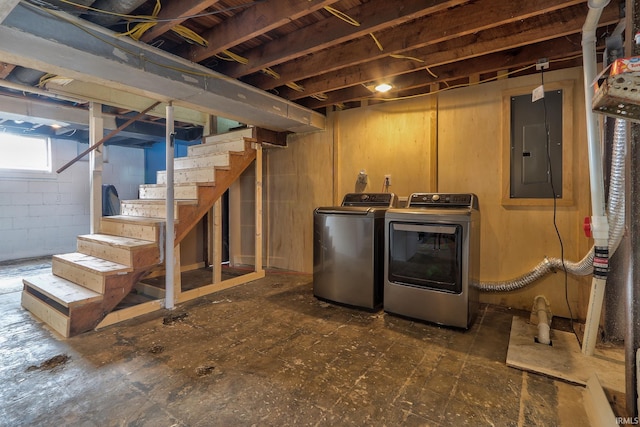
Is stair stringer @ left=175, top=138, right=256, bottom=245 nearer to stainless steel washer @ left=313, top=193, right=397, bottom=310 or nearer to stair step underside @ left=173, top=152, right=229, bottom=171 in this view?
stair step underside @ left=173, top=152, right=229, bottom=171

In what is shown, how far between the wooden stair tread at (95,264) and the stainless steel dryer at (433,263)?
2.24 m

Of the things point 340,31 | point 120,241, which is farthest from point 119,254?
point 340,31

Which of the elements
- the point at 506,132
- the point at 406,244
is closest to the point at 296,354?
the point at 406,244

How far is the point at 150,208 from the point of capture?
306 centimetres

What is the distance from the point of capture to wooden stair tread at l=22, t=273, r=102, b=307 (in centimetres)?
222

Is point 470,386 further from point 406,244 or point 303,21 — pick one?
point 303,21

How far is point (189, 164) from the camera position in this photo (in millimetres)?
3709

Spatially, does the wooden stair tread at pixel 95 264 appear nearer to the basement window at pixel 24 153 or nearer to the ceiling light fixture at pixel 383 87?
the ceiling light fixture at pixel 383 87

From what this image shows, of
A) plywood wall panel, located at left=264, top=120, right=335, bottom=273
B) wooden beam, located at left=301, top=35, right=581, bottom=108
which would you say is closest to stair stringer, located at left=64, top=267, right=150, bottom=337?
plywood wall panel, located at left=264, top=120, right=335, bottom=273

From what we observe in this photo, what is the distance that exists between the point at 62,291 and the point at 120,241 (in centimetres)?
56

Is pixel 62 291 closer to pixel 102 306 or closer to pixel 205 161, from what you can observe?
pixel 102 306

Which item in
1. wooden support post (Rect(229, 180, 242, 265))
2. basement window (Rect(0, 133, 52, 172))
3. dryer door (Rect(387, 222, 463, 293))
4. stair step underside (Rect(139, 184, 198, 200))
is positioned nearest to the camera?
dryer door (Rect(387, 222, 463, 293))

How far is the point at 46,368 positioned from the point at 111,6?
7.35ft

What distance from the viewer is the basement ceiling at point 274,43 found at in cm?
177
